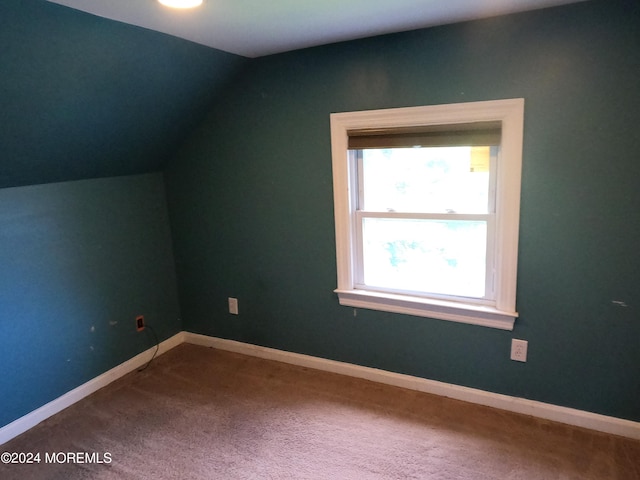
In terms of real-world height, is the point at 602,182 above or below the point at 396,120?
below

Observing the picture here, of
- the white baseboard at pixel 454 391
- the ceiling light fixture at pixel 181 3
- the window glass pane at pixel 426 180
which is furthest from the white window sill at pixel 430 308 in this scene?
the ceiling light fixture at pixel 181 3

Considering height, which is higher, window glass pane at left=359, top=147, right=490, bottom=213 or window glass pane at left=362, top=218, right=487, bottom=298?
window glass pane at left=359, top=147, right=490, bottom=213

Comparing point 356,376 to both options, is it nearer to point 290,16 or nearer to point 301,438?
point 301,438

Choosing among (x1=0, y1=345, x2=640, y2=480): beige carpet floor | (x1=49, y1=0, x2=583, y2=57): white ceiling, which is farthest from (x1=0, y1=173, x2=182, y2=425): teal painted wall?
(x1=49, y1=0, x2=583, y2=57): white ceiling

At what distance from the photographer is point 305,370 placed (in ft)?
9.30

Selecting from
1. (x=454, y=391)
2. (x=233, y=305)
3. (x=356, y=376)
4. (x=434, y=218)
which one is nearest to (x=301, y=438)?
(x=356, y=376)

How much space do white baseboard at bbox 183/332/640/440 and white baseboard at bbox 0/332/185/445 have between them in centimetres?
34

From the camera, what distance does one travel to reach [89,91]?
6.54 ft

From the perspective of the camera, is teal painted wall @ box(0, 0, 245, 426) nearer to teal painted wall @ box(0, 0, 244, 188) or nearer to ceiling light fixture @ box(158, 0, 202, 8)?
teal painted wall @ box(0, 0, 244, 188)

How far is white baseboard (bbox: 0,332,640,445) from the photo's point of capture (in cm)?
215

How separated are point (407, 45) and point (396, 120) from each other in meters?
0.36

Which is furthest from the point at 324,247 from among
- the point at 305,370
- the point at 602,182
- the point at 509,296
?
the point at 602,182

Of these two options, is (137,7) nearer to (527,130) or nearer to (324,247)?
(324,247)

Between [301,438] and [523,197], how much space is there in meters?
1.62
